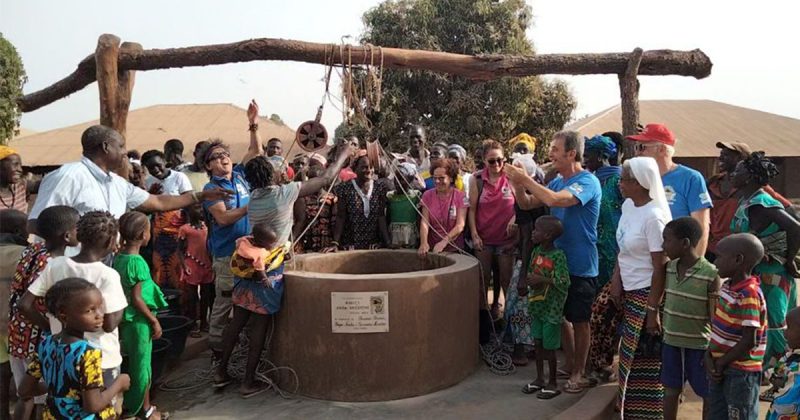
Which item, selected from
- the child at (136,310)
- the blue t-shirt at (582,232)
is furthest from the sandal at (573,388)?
the child at (136,310)

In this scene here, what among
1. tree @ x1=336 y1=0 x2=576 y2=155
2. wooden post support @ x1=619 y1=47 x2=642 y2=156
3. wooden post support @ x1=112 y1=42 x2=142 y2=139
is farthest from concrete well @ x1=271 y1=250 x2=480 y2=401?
tree @ x1=336 y1=0 x2=576 y2=155

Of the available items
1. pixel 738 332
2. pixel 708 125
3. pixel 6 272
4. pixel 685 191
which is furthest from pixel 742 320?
pixel 708 125

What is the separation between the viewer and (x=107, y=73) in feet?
18.1

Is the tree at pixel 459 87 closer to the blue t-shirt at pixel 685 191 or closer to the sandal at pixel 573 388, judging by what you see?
the blue t-shirt at pixel 685 191

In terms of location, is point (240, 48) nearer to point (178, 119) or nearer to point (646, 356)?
point (646, 356)

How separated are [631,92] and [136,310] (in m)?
4.81

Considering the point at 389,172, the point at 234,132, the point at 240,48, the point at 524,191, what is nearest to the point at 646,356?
the point at 524,191

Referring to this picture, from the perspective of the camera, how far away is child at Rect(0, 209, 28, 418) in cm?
360

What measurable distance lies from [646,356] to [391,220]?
8.73ft

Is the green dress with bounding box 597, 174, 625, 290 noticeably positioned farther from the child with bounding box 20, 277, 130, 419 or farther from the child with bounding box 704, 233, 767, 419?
the child with bounding box 20, 277, 130, 419

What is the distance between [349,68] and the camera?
5.12 m

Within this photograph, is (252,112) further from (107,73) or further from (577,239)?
(577,239)

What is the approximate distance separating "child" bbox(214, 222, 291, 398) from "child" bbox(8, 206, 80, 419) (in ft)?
3.82

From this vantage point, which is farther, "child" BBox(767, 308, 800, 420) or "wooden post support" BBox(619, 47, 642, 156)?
"wooden post support" BBox(619, 47, 642, 156)
